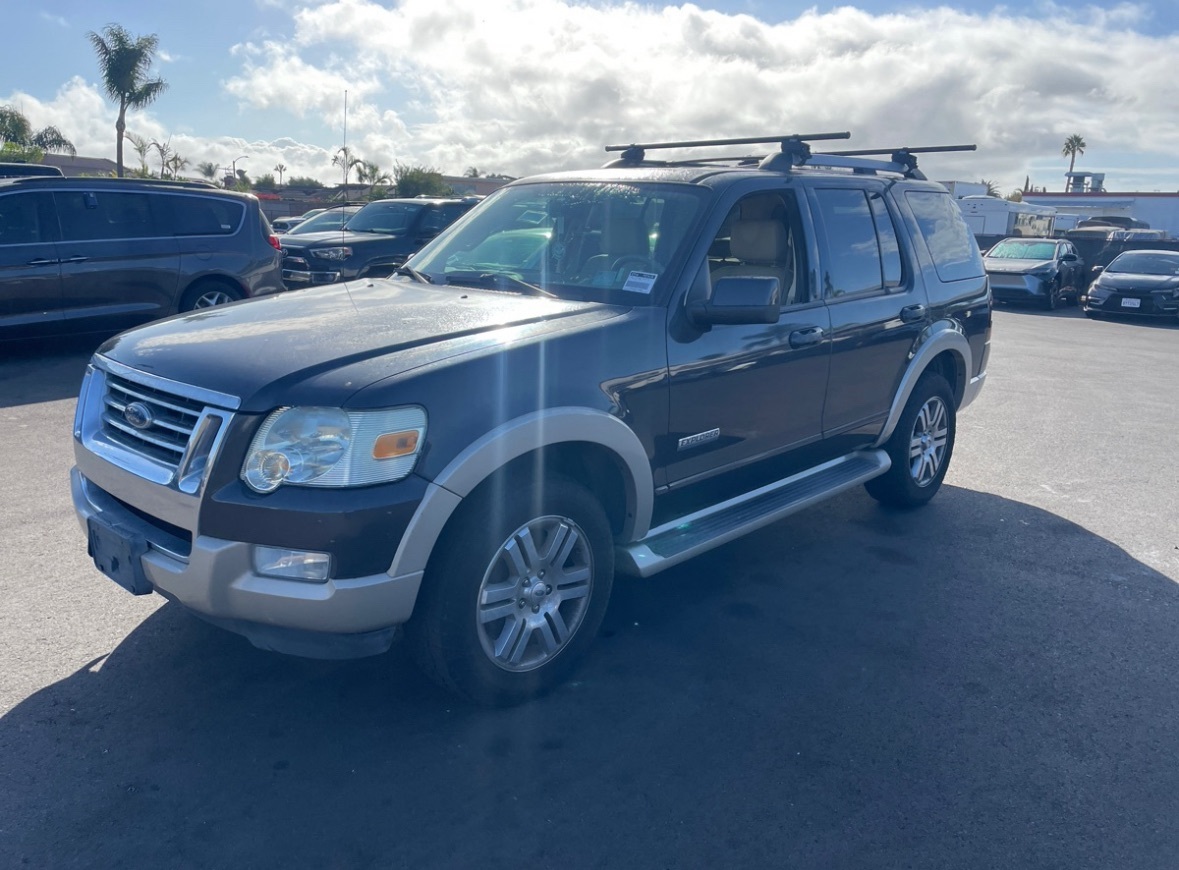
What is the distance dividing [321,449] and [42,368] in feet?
25.1

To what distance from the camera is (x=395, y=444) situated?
9.96 ft

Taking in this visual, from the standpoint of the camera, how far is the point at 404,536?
119 inches

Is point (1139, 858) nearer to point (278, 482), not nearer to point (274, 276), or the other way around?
point (278, 482)

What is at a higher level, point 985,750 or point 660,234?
point 660,234

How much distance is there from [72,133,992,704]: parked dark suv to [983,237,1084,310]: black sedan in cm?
1696

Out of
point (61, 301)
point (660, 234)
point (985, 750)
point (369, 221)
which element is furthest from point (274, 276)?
point (985, 750)

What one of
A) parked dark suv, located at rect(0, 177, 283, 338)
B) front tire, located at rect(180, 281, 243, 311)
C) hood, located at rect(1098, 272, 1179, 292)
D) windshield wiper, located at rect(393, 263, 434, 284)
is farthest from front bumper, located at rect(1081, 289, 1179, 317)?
windshield wiper, located at rect(393, 263, 434, 284)

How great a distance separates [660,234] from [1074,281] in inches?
826

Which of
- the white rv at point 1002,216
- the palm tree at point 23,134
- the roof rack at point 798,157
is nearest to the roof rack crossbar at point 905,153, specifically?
the roof rack at point 798,157

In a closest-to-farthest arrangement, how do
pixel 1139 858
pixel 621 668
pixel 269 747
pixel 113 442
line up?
pixel 1139 858 → pixel 269 747 → pixel 113 442 → pixel 621 668

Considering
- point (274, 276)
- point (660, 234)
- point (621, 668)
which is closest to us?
point (621, 668)

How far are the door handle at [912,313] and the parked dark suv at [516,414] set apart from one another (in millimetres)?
44

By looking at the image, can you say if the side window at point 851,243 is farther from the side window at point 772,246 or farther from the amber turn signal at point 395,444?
the amber turn signal at point 395,444

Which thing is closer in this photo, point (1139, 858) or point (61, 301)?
point (1139, 858)
